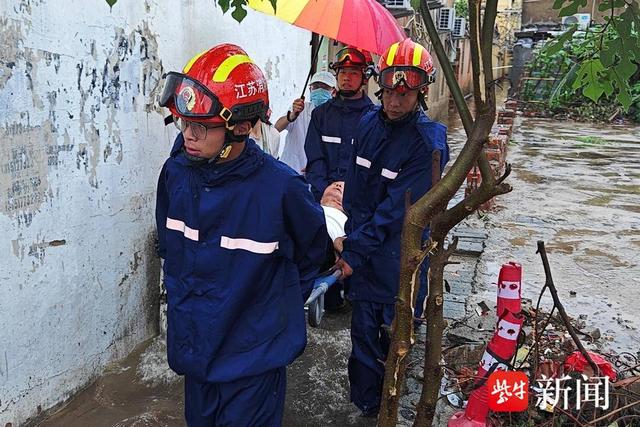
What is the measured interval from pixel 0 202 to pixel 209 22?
2223 mm

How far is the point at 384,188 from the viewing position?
3438 mm

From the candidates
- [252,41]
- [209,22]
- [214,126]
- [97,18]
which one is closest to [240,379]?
[214,126]

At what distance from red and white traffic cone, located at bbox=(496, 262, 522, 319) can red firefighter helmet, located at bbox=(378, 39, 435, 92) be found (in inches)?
41.5

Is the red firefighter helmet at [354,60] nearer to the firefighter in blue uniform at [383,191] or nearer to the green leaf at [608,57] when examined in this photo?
the firefighter in blue uniform at [383,191]

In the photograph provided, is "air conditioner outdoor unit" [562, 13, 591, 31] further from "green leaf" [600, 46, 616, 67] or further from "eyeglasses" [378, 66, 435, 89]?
"eyeglasses" [378, 66, 435, 89]

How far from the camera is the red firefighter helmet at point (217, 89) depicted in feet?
7.40

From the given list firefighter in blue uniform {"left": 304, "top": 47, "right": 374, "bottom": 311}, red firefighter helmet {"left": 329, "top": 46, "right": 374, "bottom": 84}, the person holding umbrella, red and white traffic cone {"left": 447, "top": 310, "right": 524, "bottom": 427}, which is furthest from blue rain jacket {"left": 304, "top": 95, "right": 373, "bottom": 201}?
red and white traffic cone {"left": 447, "top": 310, "right": 524, "bottom": 427}

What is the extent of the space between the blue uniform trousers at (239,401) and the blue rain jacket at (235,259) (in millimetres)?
96

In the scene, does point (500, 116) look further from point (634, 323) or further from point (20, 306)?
point (20, 306)

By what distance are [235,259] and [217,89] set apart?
63 centimetres

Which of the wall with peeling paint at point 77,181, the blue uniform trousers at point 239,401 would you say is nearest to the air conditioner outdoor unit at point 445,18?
the wall with peeling paint at point 77,181

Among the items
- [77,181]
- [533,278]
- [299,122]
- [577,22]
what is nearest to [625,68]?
[577,22]

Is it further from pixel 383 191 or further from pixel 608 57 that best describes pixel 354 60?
pixel 608 57

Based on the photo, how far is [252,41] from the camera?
5379mm
